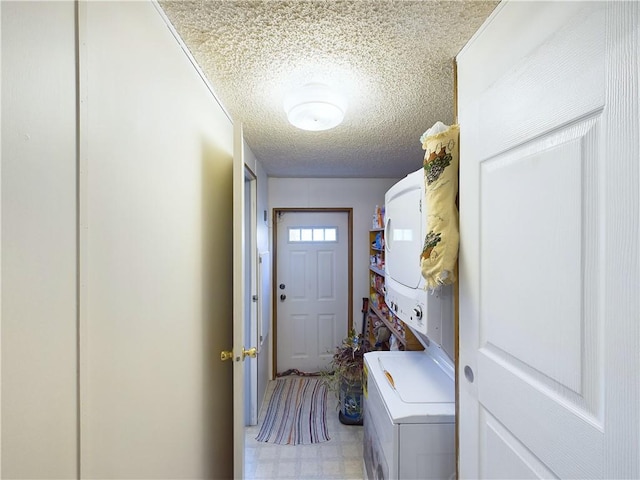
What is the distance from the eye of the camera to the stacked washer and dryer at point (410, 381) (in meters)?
1.17

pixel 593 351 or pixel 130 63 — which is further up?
pixel 130 63

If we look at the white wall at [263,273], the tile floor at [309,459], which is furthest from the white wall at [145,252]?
the white wall at [263,273]

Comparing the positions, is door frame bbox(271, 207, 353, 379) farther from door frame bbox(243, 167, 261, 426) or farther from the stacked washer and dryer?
the stacked washer and dryer

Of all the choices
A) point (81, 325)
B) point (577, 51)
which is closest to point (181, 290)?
point (81, 325)

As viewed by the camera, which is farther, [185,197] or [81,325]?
[185,197]

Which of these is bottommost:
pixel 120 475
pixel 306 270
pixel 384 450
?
pixel 384 450

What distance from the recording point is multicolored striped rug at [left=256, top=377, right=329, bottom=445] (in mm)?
2238

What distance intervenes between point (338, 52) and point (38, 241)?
105cm

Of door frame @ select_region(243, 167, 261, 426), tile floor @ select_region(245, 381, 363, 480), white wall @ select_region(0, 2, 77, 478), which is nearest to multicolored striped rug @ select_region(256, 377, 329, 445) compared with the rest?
tile floor @ select_region(245, 381, 363, 480)

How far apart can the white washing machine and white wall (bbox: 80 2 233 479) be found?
2.61ft

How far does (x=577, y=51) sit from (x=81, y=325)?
110 centimetres

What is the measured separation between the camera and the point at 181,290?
3.47ft

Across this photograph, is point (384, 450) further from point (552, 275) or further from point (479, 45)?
point (479, 45)

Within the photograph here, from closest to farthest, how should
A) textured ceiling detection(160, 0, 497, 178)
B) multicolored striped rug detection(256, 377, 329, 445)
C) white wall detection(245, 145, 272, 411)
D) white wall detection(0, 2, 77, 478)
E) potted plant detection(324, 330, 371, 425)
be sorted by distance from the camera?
white wall detection(0, 2, 77, 478), textured ceiling detection(160, 0, 497, 178), multicolored striped rug detection(256, 377, 329, 445), potted plant detection(324, 330, 371, 425), white wall detection(245, 145, 272, 411)
